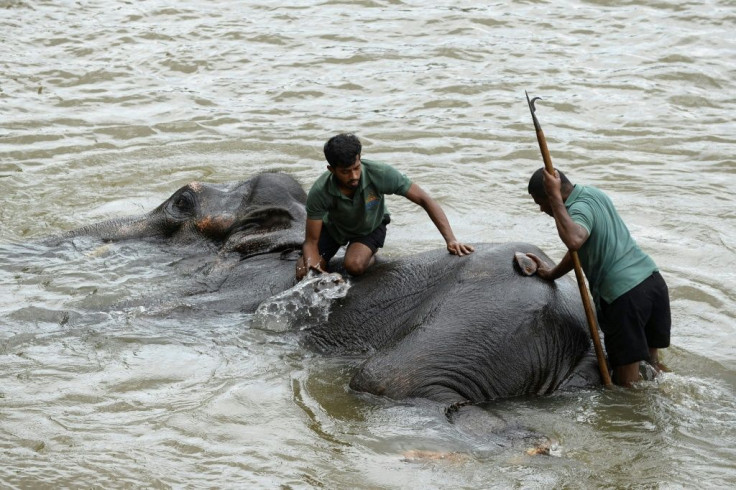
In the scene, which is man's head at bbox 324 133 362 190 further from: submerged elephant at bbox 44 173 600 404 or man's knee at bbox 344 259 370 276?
submerged elephant at bbox 44 173 600 404

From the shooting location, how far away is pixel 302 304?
650 cm

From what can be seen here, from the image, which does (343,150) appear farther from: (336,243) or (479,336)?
(479,336)

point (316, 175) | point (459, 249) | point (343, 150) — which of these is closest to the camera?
point (459, 249)

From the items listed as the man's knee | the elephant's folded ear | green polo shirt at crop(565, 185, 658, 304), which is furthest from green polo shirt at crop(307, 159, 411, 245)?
green polo shirt at crop(565, 185, 658, 304)

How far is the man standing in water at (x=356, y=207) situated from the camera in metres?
6.46

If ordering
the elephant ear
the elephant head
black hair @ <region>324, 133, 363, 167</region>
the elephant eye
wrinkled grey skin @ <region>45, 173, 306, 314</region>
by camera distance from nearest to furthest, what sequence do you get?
black hair @ <region>324, 133, 363, 167</region>
wrinkled grey skin @ <region>45, 173, 306, 314</region>
the elephant ear
the elephant head
the elephant eye

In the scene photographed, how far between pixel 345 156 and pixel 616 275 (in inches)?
67.9

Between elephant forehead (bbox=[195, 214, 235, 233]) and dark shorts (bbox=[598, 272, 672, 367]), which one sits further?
elephant forehead (bbox=[195, 214, 235, 233])

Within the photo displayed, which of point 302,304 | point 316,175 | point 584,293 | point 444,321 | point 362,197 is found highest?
point 362,197

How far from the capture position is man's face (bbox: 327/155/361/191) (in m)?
6.36

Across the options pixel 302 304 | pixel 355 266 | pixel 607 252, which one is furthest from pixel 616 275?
pixel 302 304

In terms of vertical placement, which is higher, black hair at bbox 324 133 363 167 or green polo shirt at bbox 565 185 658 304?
black hair at bbox 324 133 363 167

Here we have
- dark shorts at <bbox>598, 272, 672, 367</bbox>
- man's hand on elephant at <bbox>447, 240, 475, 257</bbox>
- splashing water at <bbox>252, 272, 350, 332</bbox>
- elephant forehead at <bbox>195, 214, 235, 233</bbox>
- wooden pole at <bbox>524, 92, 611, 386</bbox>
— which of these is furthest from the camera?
elephant forehead at <bbox>195, 214, 235, 233</bbox>

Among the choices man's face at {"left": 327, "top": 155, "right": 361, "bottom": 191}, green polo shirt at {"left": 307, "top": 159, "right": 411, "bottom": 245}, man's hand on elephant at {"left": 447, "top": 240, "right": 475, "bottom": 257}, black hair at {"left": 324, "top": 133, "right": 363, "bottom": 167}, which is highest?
black hair at {"left": 324, "top": 133, "right": 363, "bottom": 167}
